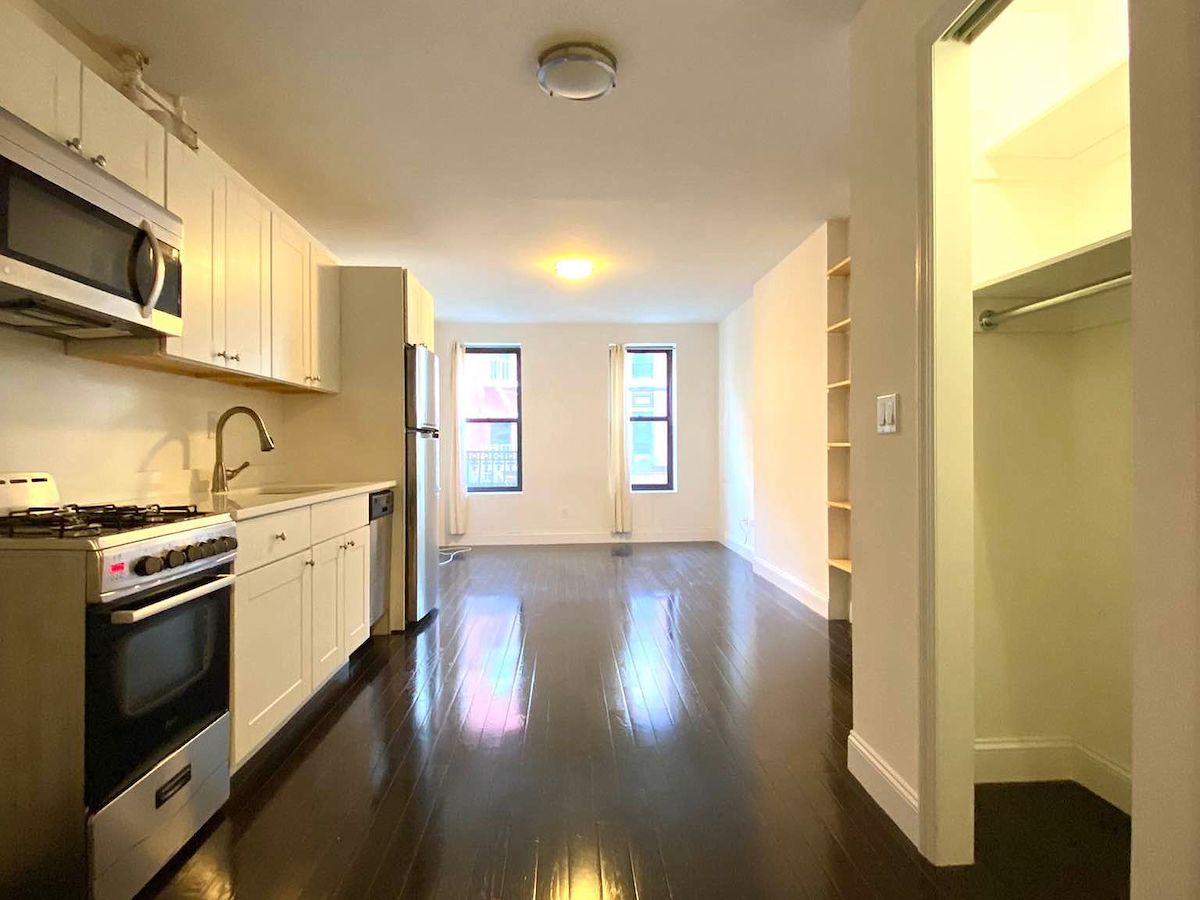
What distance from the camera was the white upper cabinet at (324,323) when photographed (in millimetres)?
3414

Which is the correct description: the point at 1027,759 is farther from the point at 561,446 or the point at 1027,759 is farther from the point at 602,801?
the point at 561,446

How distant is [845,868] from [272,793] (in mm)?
1746

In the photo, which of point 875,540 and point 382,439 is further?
point 382,439

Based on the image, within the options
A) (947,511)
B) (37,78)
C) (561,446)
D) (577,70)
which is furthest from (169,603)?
(561,446)

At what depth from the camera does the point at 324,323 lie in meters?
3.56

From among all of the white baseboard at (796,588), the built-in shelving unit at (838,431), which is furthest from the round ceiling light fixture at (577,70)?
the white baseboard at (796,588)

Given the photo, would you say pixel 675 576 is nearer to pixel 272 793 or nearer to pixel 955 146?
pixel 272 793

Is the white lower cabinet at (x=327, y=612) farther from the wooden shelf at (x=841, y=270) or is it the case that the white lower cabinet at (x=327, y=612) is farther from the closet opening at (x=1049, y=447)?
the wooden shelf at (x=841, y=270)

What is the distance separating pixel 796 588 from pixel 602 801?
3041 mm

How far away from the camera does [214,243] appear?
2459 millimetres

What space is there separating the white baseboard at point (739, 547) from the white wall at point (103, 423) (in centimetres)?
454

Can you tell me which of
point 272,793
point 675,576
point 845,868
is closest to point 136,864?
point 272,793

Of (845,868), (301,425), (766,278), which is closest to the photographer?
(845,868)

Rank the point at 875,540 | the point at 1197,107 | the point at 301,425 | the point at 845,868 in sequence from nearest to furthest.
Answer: the point at 1197,107 < the point at 845,868 < the point at 875,540 < the point at 301,425
